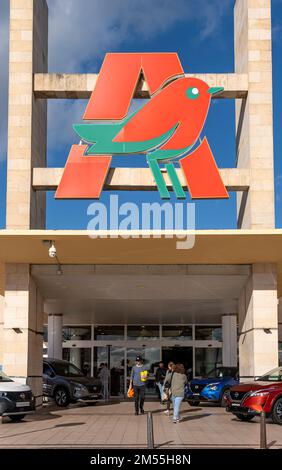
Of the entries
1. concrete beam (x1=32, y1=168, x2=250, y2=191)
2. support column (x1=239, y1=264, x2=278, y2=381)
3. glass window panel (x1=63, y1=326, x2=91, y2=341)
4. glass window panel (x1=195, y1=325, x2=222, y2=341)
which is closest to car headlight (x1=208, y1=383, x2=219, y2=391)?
support column (x1=239, y1=264, x2=278, y2=381)

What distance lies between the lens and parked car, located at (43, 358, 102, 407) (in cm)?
2606

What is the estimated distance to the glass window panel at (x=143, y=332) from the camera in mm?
37594

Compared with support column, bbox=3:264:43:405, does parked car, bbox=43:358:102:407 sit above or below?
below

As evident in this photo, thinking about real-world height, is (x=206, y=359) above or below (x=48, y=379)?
above

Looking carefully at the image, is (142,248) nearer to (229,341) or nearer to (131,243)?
(131,243)

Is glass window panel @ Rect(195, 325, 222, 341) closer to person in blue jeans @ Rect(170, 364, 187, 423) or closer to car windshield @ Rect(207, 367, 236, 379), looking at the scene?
car windshield @ Rect(207, 367, 236, 379)

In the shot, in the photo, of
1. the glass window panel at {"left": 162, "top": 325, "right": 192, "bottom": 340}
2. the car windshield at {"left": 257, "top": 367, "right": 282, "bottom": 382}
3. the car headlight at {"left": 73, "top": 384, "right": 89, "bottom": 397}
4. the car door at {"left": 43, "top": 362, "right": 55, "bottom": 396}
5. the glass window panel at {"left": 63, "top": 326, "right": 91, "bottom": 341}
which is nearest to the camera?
the car windshield at {"left": 257, "top": 367, "right": 282, "bottom": 382}

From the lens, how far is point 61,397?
2633 centimetres

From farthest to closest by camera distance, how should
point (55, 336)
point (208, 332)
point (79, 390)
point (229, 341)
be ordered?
point (208, 332) < point (55, 336) < point (229, 341) < point (79, 390)

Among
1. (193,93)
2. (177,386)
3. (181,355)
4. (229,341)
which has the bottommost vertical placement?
(177,386)

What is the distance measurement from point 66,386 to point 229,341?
9.25m

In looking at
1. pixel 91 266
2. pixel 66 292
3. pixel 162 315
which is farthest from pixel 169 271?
pixel 162 315

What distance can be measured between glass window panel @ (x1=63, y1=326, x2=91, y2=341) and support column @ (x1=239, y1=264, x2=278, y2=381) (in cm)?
1574

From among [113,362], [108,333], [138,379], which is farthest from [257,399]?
[108,333]
